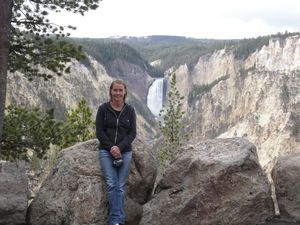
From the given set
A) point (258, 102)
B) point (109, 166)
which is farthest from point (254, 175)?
point (258, 102)

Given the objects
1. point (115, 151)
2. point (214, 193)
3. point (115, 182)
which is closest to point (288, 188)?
point (214, 193)

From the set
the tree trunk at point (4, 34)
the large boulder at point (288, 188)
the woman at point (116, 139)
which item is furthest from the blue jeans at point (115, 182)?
the large boulder at point (288, 188)

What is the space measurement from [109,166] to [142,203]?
5.06ft

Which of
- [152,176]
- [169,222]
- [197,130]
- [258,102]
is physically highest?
[152,176]

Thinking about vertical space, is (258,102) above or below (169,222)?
below

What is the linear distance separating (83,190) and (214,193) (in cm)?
246

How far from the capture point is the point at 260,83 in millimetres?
157625

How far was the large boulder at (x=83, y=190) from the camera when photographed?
1015 centimetres

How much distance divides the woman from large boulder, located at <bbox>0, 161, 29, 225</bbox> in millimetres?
1839

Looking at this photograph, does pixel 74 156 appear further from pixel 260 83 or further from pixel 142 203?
pixel 260 83

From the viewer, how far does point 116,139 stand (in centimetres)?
977

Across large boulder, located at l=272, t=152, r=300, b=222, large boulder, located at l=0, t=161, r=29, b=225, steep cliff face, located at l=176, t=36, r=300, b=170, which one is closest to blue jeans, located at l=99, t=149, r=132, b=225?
large boulder, located at l=0, t=161, r=29, b=225

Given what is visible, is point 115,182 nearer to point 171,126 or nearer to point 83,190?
point 83,190

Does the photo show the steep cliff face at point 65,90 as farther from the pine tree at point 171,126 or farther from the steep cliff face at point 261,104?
the pine tree at point 171,126
